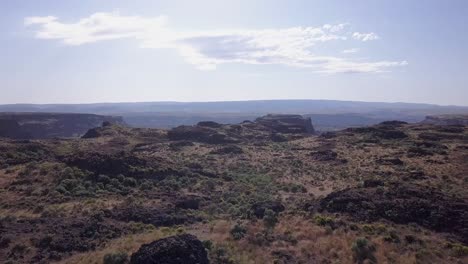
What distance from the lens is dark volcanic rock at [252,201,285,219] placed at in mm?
34250

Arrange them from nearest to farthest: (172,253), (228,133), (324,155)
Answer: (172,253)
(324,155)
(228,133)

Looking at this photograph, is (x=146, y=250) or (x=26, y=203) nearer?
(x=146, y=250)

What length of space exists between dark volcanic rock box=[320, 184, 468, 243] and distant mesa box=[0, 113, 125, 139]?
93.9 meters

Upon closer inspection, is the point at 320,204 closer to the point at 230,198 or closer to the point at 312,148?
the point at 230,198

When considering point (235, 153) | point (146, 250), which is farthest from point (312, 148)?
point (146, 250)

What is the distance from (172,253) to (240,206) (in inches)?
590

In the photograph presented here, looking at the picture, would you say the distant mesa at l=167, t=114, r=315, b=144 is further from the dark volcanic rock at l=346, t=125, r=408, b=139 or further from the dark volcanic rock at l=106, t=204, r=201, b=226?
the dark volcanic rock at l=106, t=204, r=201, b=226

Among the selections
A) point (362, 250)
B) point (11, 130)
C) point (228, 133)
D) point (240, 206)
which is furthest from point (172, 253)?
point (11, 130)

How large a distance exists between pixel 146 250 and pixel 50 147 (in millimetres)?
50503

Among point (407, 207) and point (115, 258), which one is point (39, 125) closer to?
point (115, 258)

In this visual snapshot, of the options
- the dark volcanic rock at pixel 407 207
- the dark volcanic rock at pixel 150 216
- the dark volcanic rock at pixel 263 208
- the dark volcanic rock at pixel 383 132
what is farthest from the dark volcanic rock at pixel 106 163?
the dark volcanic rock at pixel 383 132

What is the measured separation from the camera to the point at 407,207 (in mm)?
32312

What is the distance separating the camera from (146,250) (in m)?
23.8

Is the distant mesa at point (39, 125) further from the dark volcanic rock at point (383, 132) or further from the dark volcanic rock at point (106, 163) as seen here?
the dark volcanic rock at point (106, 163)
